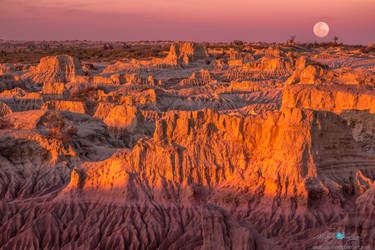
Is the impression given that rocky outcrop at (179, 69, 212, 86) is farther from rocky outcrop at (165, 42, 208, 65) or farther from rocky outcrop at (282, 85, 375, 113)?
rocky outcrop at (282, 85, 375, 113)

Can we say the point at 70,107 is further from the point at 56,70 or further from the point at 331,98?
the point at 56,70

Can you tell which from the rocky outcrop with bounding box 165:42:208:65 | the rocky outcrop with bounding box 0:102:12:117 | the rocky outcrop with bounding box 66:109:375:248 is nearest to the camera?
the rocky outcrop with bounding box 66:109:375:248

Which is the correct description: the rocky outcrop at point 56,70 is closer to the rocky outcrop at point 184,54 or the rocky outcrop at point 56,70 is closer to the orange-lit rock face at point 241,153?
the rocky outcrop at point 184,54

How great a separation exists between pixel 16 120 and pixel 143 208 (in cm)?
1442

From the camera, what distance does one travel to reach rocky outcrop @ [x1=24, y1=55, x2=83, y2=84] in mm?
72938

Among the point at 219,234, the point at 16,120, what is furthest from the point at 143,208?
the point at 16,120

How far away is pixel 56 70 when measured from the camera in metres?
75.3

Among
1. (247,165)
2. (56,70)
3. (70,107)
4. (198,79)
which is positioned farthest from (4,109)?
(56,70)

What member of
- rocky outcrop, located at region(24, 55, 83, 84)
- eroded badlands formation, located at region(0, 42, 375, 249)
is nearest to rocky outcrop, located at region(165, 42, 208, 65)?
rocky outcrop, located at region(24, 55, 83, 84)

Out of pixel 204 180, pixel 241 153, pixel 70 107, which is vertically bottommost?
pixel 204 180

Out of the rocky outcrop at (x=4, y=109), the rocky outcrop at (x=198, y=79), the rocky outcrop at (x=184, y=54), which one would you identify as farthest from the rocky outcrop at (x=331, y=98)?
the rocky outcrop at (x=184, y=54)

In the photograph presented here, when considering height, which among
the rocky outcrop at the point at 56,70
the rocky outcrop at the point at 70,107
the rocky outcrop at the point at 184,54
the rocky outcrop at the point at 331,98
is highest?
the rocky outcrop at the point at 184,54

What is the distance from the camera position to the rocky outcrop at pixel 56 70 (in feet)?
239

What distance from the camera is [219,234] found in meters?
10.7
